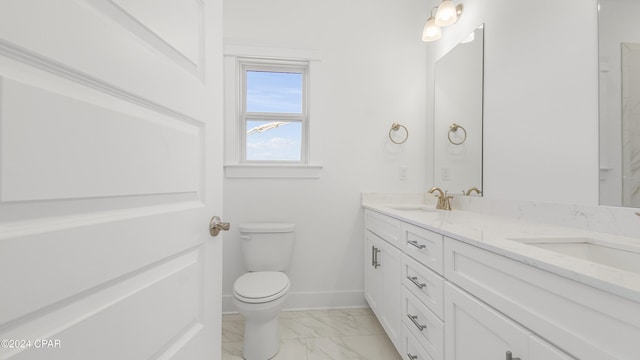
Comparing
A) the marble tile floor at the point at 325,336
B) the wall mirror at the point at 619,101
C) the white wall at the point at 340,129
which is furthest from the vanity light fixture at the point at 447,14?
the marble tile floor at the point at 325,336

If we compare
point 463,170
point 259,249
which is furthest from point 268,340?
point 463,170

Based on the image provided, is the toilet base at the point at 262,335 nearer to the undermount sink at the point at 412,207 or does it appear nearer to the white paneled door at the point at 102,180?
the white paneled door at the point at 102,180

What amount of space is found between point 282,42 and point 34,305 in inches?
85.7

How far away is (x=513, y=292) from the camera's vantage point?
2.26ft

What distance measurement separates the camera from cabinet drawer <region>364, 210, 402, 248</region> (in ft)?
4.77

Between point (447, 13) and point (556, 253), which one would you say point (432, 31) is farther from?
point (556, 253)

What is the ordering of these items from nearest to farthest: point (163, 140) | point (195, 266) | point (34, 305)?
point (34, 305) → point (163, 140) → point (195, 266)

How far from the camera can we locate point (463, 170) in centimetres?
178

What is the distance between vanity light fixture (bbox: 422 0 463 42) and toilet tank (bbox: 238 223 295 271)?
1.80m

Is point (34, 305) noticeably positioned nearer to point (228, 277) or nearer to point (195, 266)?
point (195, 266)

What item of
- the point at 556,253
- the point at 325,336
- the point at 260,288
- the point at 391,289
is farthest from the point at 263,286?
the point at 556,253

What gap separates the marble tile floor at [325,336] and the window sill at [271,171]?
3.59 ft

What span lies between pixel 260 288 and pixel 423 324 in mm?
865

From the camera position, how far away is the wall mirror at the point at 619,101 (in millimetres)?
894
